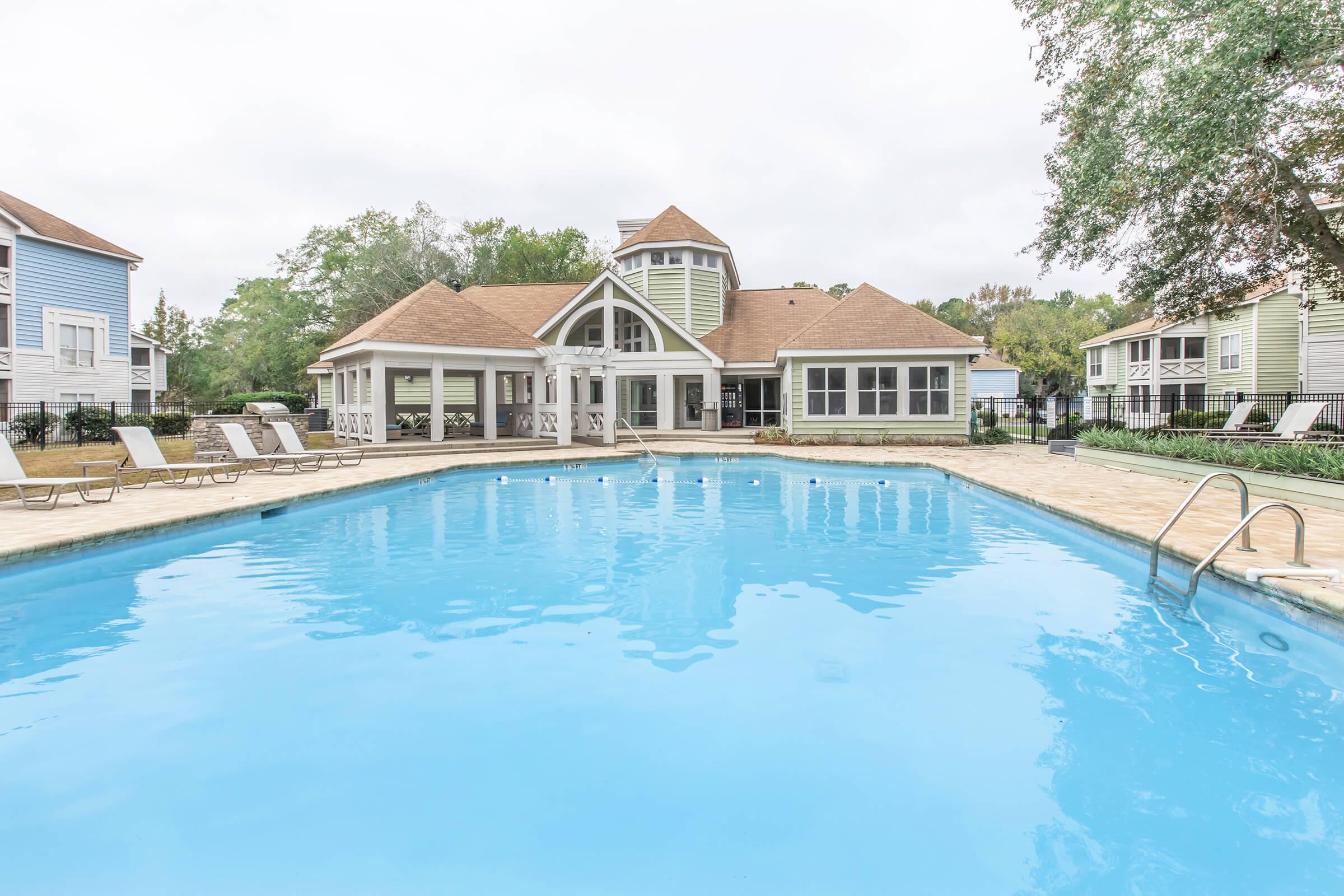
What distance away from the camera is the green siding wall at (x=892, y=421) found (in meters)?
21.7

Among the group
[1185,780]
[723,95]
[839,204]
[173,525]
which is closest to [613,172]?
[839,204]

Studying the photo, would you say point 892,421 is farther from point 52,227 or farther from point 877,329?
point 52,227

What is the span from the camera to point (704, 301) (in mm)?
28750

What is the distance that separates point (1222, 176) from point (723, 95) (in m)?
13.0

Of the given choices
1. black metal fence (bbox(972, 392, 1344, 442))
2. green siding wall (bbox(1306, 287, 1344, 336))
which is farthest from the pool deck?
green siding wall (bbox(1306, 287, 1344, 336))

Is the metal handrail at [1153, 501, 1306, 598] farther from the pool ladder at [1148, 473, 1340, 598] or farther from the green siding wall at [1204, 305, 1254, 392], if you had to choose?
the green siding wall at [1204, 305, 1254, 392]

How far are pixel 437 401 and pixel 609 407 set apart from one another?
4.82 meters

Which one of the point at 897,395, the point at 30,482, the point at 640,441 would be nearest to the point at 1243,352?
the point at 897,395

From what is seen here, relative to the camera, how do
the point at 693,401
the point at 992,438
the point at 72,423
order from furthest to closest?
the point at 693,401 → the point at 992,438 → the point at 72,423

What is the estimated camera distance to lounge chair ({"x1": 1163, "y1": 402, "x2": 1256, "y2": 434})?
1555 cm

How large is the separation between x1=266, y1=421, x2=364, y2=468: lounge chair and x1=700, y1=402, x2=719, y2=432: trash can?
44.6 feet

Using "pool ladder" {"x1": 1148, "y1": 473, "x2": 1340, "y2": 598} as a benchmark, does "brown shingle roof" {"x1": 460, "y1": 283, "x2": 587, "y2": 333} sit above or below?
above

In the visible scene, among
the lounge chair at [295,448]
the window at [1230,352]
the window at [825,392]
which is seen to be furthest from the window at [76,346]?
the window at [1230,352]

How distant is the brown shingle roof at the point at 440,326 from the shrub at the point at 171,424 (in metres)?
7.05
